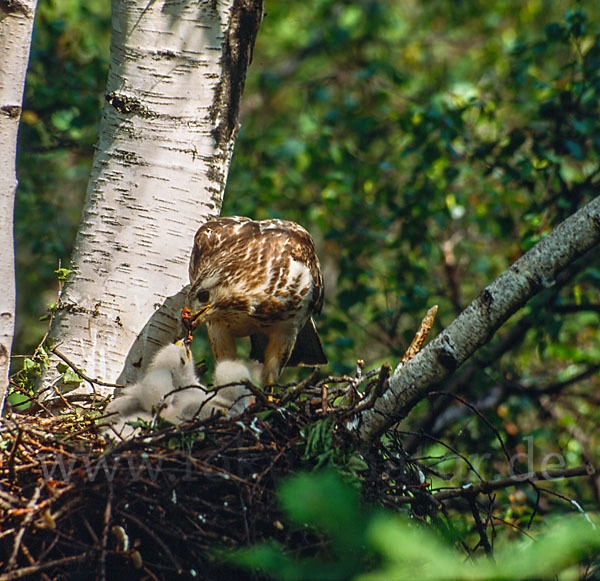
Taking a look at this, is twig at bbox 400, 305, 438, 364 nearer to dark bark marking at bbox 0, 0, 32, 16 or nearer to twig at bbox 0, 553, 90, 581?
twig at bbox 0, 553, 90, 581

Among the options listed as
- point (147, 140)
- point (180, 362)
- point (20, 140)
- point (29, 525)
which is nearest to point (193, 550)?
point (29, 525)

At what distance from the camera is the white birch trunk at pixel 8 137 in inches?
82.3

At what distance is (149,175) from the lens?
2.96m

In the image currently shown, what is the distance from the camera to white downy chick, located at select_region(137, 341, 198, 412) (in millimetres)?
2465

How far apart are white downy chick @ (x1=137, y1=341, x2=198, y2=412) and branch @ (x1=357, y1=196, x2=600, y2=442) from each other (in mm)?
864

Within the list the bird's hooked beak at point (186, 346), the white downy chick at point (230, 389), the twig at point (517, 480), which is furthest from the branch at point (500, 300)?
the bird's hooked beak at point (186, 346)

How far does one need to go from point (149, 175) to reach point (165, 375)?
0.92 metres

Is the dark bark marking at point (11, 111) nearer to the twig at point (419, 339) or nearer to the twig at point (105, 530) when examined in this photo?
the twig at point (105, 530)

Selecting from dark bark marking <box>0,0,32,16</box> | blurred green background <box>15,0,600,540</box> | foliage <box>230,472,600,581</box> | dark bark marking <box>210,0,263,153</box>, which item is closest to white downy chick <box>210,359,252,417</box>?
dark bark marking <box>210,0,263,153</box>

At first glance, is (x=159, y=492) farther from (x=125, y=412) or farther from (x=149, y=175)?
(x=149, y=175)

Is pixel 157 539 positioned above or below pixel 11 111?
below

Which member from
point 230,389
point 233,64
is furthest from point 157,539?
point 233,64

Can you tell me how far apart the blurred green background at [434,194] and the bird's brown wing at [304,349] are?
0.64 metres

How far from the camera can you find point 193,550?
191 centimetres
